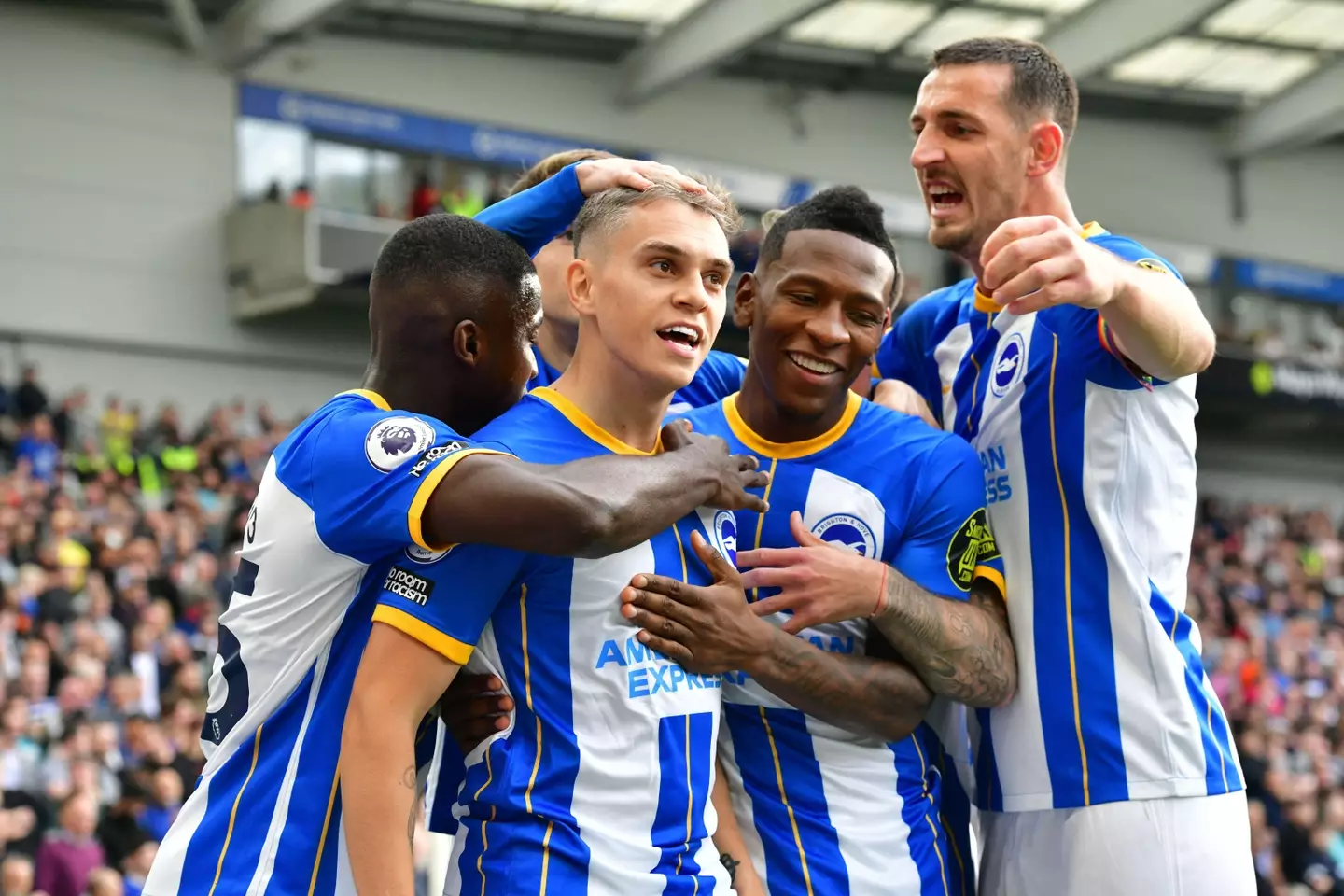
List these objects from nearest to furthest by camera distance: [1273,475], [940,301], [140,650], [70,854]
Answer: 1. [940,301]
2. [70,854]
3. [140,650]
4. [1273,475]

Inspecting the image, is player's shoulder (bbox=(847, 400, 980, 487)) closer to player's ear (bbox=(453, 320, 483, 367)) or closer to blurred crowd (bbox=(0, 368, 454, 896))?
player's ear (bbox=(453, 320, 483, 367))

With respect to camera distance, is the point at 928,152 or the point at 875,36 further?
the point at 875,36

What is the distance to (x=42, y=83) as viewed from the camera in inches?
753

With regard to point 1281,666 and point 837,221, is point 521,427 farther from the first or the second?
point 1281,666

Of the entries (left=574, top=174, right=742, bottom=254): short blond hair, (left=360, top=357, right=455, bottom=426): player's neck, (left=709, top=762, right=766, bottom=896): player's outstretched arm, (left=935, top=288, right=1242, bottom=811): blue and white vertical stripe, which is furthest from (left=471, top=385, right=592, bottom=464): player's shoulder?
(left=935, top=288, right=1242, bottom=811): blue and white vertical stripe

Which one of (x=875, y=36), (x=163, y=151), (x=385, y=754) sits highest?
(x=875, y=36)

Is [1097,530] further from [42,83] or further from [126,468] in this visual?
[42,83]

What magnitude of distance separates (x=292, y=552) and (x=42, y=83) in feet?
59.8

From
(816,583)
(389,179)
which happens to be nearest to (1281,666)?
(389,179)

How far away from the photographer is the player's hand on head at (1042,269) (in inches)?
114

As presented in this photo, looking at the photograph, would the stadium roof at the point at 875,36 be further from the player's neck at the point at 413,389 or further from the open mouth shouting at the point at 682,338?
the open mouth shouting at the point at 682,338

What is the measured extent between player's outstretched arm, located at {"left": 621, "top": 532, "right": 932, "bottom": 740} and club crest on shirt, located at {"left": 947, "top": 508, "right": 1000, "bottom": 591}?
26cm

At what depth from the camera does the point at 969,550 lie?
355 cm

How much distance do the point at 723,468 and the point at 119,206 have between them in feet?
59.6
